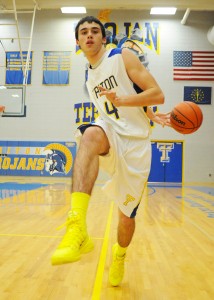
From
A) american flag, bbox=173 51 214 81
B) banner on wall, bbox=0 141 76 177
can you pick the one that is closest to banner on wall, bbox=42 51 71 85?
banner on wall, bbox=0 141 76 177

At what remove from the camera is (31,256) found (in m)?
3.21

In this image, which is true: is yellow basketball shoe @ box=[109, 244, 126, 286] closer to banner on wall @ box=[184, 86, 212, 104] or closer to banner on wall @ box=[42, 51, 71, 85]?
banner on wall @ box=[184, 86, 212, 104]

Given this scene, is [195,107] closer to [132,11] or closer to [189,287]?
[189,287]

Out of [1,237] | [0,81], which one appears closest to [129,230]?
[1,237]

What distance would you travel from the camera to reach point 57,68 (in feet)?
51.1

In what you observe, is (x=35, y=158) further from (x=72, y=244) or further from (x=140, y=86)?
(x=72, y=244)

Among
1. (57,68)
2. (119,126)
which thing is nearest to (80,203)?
(119,126)

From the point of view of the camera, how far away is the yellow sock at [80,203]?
5.94 feet

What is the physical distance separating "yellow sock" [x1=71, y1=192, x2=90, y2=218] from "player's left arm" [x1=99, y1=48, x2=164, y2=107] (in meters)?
0.58

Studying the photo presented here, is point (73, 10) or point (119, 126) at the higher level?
point (73, 10)

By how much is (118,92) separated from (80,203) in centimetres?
90

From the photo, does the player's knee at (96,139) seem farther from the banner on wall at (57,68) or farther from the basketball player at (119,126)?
the banner on wall at (57,68)

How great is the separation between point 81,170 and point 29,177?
537 inches

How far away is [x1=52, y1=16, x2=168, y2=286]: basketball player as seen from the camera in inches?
81.8
